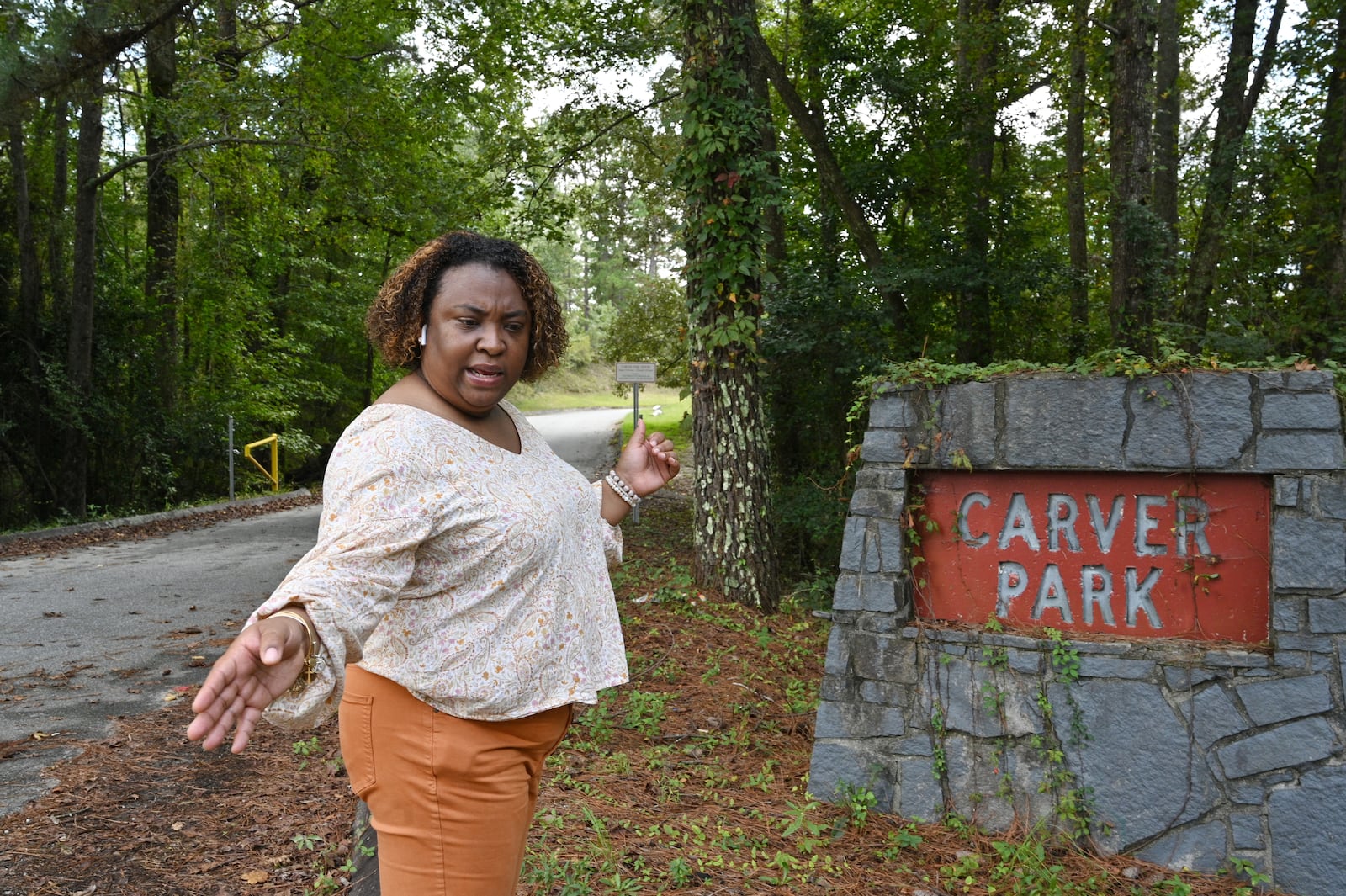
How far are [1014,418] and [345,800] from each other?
123 inches

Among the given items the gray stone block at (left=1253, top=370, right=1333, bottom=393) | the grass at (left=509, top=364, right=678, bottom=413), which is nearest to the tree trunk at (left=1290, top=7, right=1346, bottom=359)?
the gray stone block at (left=1253, top=370, right=1333, bottom=393)

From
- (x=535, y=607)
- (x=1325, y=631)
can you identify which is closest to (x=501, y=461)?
(x=535, y=607)

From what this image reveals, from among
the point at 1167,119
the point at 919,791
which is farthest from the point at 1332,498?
the point at 1167,119

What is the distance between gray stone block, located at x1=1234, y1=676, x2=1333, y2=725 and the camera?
351 centimetres

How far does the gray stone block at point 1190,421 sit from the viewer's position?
3605 mm

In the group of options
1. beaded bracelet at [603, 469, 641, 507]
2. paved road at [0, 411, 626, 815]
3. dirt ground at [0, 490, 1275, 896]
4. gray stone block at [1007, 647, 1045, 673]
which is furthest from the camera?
paved road at [0, 411, 626, 815]

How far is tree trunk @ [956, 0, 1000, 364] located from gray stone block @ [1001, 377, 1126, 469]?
246 inches

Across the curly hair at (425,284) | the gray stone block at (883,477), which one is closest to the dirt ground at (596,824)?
the gray stone block at (883,477)

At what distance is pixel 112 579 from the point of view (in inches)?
343

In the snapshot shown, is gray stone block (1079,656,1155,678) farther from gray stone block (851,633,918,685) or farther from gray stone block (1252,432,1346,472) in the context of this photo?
gray stone block (1252,432,1346,472)

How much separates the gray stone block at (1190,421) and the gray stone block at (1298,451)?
0.07 m

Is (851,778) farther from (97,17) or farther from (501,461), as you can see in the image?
(97,17)

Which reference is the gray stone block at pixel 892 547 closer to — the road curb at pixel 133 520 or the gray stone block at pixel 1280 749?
the gray stone block at pixel 1280 749

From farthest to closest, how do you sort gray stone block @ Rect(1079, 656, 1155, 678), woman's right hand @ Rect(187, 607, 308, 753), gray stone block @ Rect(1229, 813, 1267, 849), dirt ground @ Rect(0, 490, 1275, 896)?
gray stone block @ Rect(1079, 656, 1155, 678) < gray stone block @ Rect(1229, 813, 1267, 849) < dirt ground @ Rect(0, 490, 1275, 896) < woman's right hand @ Rect(187, 607, 308, 753)
